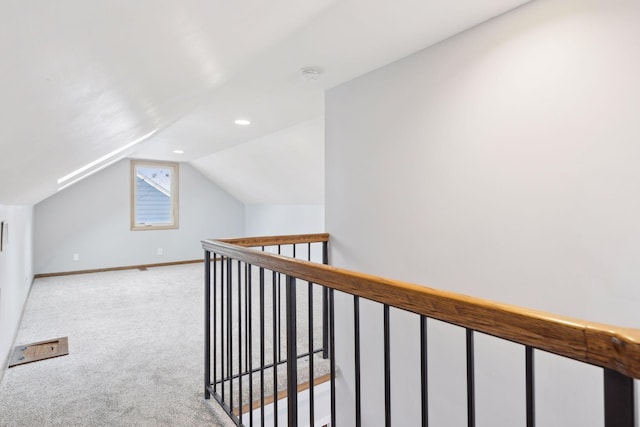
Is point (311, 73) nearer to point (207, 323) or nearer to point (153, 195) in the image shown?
point (207, 323)

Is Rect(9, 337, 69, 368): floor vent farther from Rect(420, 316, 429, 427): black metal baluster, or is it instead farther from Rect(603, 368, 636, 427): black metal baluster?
Rect(603, 368, 636, 427): black metal baluster

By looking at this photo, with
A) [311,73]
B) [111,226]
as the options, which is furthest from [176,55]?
[111,226]

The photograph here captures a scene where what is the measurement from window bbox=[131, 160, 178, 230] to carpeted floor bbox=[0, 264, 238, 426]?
2005 mm

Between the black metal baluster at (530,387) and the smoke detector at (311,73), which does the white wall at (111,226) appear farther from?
the black metal baluster at (530,387)

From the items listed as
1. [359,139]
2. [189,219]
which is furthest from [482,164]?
[189,219]

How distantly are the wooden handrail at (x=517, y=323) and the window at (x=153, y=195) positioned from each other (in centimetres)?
606

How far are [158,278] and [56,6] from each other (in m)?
5.40

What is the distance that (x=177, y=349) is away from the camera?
2.73 m

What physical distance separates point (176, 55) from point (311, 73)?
137 cm

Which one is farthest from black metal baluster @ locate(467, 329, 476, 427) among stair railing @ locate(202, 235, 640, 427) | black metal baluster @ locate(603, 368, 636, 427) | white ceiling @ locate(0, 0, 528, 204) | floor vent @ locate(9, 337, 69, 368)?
floor vent @ locate(9, 337, 69, 368)

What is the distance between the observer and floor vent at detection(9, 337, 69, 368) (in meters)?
2.53

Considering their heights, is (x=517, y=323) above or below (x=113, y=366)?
above

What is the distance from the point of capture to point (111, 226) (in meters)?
5.93

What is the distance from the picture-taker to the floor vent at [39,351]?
2529mm
